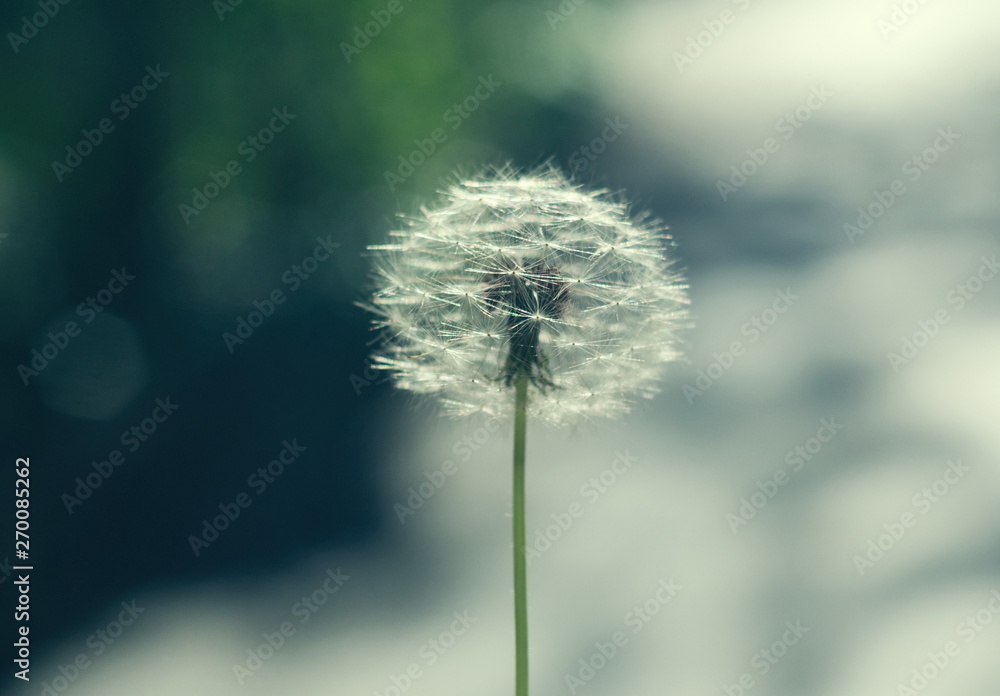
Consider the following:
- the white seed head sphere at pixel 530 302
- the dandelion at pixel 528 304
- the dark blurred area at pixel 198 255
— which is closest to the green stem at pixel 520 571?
the dandelion at pixel 528 304

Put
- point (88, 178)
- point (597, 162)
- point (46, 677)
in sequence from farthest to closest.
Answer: point (597, 162) < point (88, 178) < point (46, 677)

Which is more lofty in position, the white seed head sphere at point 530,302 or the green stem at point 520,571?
the white seed head sphere at point 530,302

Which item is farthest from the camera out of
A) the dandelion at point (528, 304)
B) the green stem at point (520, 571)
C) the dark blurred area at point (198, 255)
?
the dark blurred area at point (198, 255)

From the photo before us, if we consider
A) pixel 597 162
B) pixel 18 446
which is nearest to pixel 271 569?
pixel 18 446

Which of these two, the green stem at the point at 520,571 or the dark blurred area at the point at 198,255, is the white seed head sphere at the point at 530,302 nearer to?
the green stem at the point at 520,571

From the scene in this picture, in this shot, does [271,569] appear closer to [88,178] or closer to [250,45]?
[88,178]

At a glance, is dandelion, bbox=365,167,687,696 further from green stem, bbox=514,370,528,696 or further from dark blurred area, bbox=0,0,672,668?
dark blurred area, bbox=0,0,672,668

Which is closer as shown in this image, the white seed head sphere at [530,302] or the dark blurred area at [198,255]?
the white seed head sphere at [530,302]

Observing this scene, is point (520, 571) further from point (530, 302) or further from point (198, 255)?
point (198, 255)

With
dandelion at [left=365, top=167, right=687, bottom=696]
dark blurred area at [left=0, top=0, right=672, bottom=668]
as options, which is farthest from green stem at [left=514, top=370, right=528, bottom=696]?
dark blurred area at [left=0, top=0, right=672, bottom=668]
